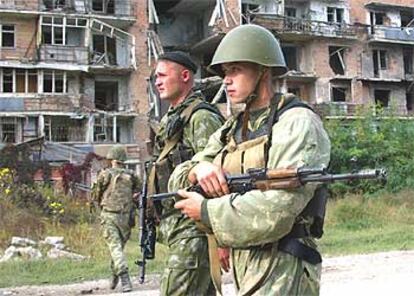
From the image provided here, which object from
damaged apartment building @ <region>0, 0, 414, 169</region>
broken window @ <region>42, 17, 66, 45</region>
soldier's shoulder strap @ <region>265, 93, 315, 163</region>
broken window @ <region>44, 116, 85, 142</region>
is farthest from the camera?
broken window @ <region>42, 17, 66, 45</region>

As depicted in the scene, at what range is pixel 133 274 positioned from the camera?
1138 centimetres

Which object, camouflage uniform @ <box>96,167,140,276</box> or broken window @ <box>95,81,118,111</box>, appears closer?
camouflage uniform @ <box>96,167,140,276</box>

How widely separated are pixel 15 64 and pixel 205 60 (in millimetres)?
11945

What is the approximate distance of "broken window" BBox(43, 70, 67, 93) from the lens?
3728 centimetres

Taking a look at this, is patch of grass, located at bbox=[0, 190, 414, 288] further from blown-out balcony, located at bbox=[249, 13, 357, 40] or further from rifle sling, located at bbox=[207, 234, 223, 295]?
blown-out balcony, located at bbox=[249, 13, 357, 40]

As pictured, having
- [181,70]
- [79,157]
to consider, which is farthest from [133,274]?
[79,157]

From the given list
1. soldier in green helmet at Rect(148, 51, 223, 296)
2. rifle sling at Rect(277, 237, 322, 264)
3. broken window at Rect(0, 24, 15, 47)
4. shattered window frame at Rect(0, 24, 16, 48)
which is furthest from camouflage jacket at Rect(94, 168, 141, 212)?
broken window at Rect(0, 24, 15, 47)

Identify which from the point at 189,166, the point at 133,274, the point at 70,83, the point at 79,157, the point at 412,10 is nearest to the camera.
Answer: the point at 189,166

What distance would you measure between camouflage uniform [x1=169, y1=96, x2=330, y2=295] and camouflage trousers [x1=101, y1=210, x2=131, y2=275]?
22.6ft

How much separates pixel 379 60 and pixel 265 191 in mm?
Answer: 46130

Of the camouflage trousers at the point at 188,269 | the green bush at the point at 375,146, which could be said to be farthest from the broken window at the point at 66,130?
the camouflage trousers at the point at 188,269

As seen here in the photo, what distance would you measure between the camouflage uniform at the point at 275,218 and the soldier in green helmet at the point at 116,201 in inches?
279

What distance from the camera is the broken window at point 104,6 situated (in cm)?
3997

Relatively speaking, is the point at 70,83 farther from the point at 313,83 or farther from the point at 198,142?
the point at 198,142
